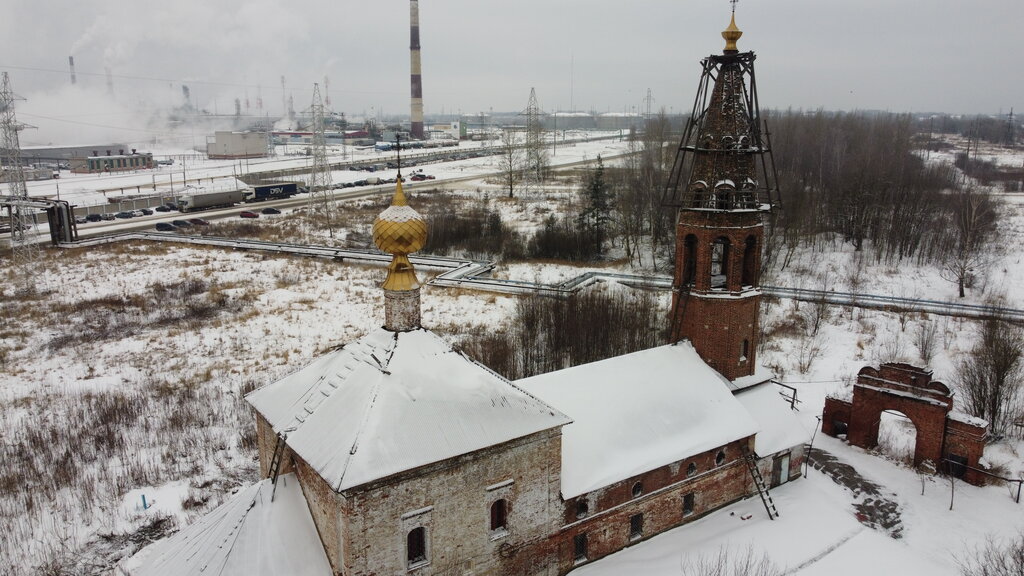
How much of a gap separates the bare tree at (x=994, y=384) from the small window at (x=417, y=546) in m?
20.2

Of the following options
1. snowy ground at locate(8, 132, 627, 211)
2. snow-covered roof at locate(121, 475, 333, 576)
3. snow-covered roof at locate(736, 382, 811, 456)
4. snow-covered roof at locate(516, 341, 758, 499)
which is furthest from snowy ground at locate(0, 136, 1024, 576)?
snowy ground at locate(8, 132, 627, 211)

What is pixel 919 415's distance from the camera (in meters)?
19.1

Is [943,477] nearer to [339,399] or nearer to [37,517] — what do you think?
[339,399]

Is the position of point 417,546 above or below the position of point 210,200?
below

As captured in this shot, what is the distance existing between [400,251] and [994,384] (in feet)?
69.5

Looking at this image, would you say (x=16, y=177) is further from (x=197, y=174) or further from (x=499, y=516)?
(x=197, y=174)

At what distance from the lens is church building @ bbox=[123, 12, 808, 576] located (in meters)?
11.0

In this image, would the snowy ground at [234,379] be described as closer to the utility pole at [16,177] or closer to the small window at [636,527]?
the small window at [636,527]

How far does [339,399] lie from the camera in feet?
38.6

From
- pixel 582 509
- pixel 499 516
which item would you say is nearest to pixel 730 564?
pixel 582 509

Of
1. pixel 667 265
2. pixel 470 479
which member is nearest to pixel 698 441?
pixel 470 479

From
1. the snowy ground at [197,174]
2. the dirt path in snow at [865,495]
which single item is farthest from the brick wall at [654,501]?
the snowy ground at [197,174]

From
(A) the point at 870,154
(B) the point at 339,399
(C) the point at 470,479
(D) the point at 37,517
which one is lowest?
(D) the point at 37,517

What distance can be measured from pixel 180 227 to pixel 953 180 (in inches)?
2781
